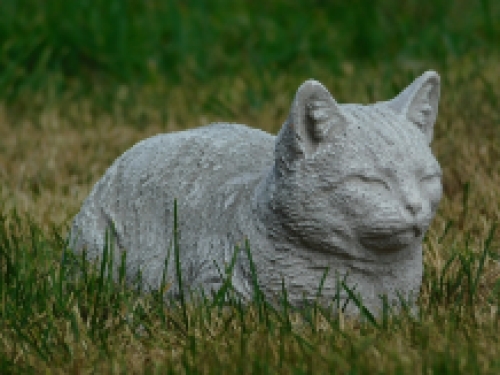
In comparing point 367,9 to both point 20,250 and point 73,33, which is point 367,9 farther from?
point 20,250

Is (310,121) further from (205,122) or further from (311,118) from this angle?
(205,122)

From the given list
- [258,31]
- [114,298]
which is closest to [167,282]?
[114,298]

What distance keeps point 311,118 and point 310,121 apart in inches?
0.4

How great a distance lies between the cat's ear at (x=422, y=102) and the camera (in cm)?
256

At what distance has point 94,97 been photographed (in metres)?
5.86

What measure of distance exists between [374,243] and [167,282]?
67 cm

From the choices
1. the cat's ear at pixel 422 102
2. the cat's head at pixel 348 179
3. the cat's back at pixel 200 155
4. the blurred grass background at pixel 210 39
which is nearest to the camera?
the cat's head at pixel 348 179

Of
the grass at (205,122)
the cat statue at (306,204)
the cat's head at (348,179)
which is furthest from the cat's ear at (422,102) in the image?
the grass at (205,122)

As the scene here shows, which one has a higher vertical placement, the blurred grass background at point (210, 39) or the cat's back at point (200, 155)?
the blurred grass background at point (210, 39)

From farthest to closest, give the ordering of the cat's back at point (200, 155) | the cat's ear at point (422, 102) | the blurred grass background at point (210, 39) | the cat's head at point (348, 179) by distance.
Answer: the blurred grass background at point (210, 39), the cat's back at point (200, 155), the cat's ear at point (422, 102), the cat's head at point (348, 179)

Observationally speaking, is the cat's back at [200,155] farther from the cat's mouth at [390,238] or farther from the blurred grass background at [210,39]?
the blurred grass background at [210,39]

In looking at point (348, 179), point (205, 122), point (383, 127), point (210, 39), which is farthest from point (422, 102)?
point (210, 39)

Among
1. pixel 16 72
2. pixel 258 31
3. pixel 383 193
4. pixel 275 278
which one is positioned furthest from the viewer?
pixel 258 31

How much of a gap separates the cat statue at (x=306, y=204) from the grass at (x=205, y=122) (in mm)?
89
